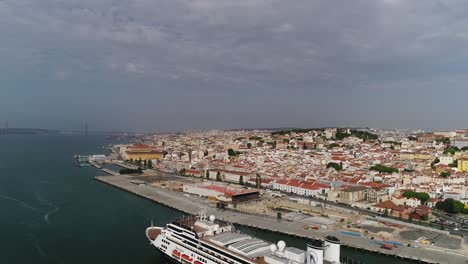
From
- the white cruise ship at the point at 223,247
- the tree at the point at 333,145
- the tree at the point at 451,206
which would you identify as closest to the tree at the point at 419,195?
the tree at the point at 451,206

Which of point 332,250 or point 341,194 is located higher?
point 332,250

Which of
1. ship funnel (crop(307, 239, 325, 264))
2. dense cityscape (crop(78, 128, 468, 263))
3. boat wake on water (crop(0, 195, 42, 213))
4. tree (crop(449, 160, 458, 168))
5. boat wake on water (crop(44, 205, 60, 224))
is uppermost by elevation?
ship funnel (crop(307, 239, 325, 264))

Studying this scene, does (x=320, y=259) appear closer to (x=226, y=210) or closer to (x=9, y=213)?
(x=226, y=210)

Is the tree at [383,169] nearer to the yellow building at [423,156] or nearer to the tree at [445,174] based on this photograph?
the tree at [445,174]

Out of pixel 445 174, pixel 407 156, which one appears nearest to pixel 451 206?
pixel 445 174

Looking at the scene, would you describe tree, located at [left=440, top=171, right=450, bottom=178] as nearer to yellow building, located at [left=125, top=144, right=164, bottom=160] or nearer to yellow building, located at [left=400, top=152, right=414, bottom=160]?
yellow building, located at [left=400, top=152, right=414, bottom=160]

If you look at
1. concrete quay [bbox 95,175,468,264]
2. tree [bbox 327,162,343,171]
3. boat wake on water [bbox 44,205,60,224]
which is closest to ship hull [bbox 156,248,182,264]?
concrete quay [bbox 95,175,468,264]

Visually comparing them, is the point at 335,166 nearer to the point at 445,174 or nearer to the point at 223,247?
the point at 445,174
